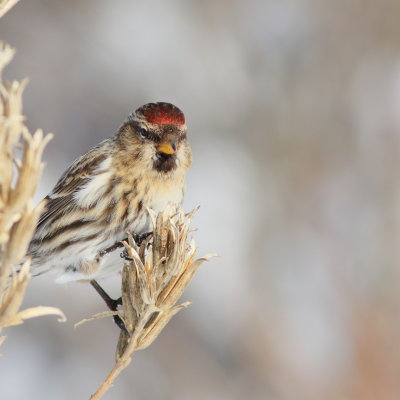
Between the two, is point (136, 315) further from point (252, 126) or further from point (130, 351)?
point (252, 126)

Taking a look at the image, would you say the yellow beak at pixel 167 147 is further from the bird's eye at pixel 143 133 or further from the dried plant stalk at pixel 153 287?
the dried plant stalk at pixel 153 287

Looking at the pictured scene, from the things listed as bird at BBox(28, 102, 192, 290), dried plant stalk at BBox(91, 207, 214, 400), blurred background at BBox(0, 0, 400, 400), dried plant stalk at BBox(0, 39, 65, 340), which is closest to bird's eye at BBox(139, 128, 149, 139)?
bird at BBox(28, 102, 192, 290)

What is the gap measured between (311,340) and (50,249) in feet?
14.4

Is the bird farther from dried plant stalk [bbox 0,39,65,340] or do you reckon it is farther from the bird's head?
dried plant stalk [bbox 0,39,65,340]

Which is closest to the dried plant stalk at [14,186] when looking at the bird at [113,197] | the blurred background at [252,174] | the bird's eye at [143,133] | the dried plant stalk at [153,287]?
the dried plant stalk at [153,287]

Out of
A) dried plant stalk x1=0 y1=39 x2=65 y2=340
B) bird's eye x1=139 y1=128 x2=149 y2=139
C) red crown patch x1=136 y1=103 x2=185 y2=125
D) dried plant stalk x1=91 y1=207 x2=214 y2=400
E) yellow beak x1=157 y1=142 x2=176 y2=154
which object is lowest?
dried plant stalk x1=91 y1=207 x2=214 y2=400

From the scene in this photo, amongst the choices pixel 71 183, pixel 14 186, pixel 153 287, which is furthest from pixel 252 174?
pixel 14 186

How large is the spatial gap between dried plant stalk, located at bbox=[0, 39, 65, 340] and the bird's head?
1.07 m

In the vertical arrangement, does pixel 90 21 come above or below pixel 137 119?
above

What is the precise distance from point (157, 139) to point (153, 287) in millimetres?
923

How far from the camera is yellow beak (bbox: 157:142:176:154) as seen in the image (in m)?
1.79

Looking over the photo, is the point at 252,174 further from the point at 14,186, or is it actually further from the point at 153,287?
the point at 14,186

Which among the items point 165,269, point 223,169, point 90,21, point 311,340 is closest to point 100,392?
point 165,269

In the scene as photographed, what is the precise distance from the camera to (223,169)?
21.6 feet
